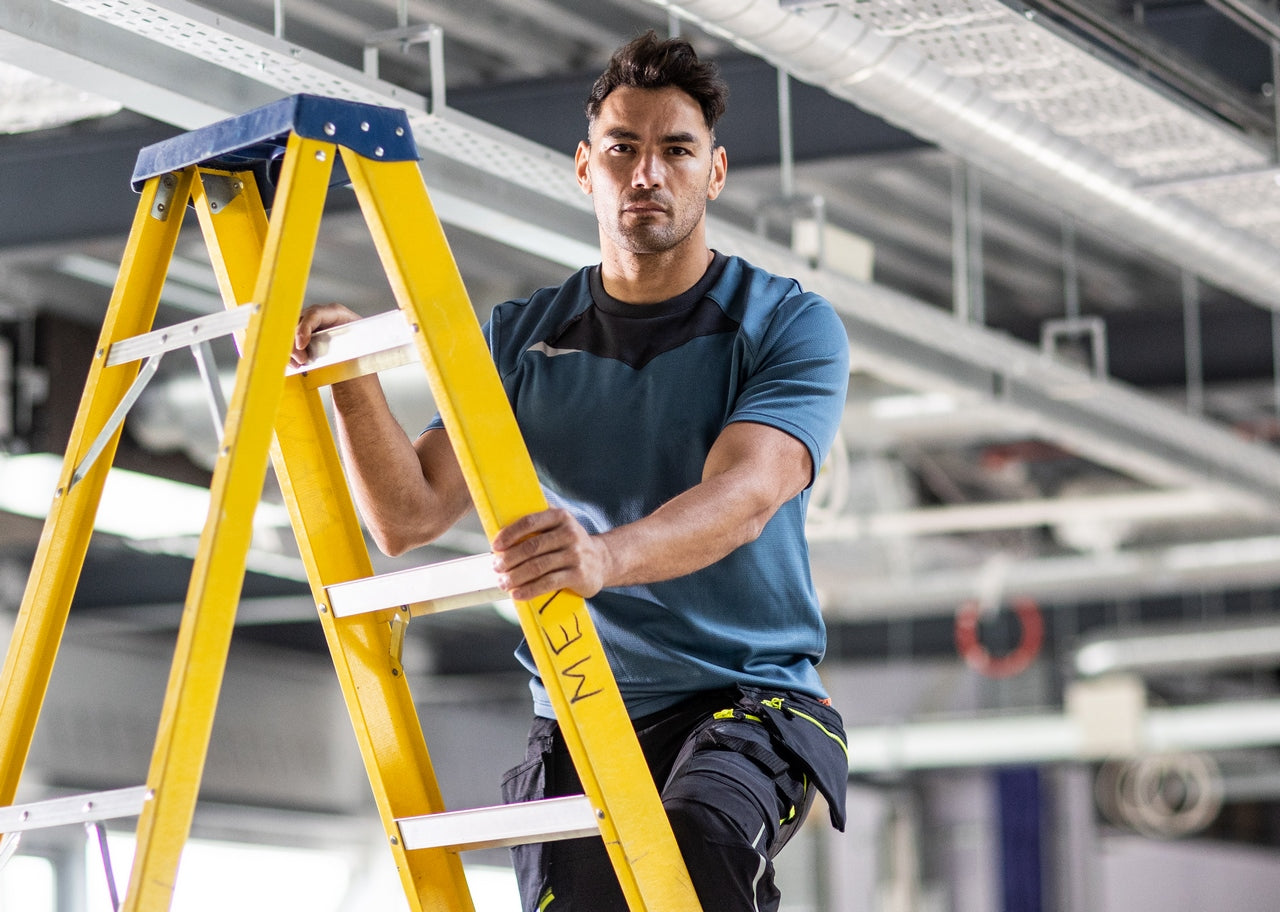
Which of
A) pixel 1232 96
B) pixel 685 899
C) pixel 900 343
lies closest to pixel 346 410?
pixel 685 899

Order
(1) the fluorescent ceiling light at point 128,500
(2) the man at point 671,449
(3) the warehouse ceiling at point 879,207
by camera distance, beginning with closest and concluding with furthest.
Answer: (2) the man at point 671,449 < (3) the warehouse ceiling at point 879,207 < (1) the fluorescent ceiling light at point 128,500

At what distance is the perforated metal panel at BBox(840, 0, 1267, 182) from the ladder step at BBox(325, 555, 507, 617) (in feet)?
7.76

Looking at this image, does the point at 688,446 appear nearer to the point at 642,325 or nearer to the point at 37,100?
the point at 642,325

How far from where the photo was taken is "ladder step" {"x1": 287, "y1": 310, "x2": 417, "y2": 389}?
256 cm

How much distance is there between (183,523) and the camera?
376 inches

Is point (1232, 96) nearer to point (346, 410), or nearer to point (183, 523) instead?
point (346, 410)

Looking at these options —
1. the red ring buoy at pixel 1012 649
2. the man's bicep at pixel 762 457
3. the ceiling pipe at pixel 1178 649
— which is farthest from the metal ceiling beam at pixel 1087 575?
the man's bicep at pixel 762 457

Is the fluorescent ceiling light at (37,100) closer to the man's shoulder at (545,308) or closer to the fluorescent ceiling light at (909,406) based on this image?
the man's shoulder at (545,308)

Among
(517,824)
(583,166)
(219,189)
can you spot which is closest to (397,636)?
(517,824)

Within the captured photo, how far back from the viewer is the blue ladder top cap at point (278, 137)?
2446mm

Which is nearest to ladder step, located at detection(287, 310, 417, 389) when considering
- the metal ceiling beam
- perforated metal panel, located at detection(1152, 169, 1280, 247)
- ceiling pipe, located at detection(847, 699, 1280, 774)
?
perforated metal panel, located at detection(1152, 169, 1280, 247)

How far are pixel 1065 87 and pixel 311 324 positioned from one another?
2988 mm

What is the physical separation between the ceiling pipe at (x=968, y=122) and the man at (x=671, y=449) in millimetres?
1519

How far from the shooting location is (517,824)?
2.52 m
